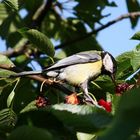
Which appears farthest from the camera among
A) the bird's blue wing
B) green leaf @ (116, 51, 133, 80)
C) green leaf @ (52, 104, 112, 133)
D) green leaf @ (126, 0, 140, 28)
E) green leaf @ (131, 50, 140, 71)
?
green leaf @ (126, 0, 140, 28)

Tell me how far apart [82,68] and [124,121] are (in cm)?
288

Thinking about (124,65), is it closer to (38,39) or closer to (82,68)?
(38,39)

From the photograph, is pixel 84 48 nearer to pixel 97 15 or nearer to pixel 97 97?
pixel 97 15

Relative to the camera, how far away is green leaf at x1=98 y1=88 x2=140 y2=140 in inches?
39.5

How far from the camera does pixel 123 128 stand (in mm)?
1011

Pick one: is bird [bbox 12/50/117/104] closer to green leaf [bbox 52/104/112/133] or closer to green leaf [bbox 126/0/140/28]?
green leaf [bbox 126/0/140/28]

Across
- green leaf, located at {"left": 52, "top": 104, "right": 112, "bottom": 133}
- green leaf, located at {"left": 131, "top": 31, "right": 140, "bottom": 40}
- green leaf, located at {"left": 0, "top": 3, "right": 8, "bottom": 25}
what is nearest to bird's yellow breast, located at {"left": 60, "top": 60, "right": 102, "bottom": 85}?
green leaf, located at {"left": 131, "top": 31, "right": 140, "bottom": 40}

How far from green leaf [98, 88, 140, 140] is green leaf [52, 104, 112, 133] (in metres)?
0.17

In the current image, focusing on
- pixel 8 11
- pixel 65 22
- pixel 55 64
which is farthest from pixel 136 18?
pixel 55 64

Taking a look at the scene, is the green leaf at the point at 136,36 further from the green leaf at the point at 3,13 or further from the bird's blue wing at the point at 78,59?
the green leaf at the point at 3,13

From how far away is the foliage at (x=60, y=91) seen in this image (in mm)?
1084

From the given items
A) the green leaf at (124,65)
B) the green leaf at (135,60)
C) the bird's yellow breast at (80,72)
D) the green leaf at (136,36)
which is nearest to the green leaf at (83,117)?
the green leaf at (135,60)

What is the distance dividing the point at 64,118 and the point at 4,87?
1782 mm

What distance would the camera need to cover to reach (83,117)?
4.01 ft
